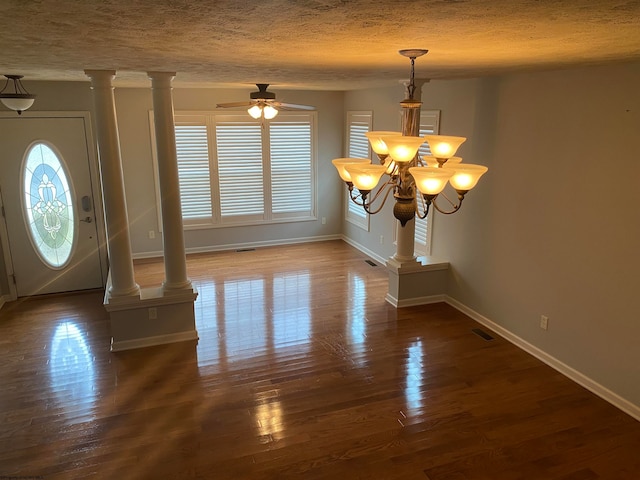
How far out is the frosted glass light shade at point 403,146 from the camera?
2.68m

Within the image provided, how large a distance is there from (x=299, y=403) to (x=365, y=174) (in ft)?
6.63

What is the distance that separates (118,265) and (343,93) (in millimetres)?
5010

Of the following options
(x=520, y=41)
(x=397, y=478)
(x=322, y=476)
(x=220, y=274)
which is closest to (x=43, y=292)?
(x=220, y=274)

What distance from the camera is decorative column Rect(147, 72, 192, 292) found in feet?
14.4

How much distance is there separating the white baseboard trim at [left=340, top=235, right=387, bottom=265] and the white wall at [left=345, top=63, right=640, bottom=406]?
1900mm

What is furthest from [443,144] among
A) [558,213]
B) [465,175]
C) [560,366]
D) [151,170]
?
[151,170]

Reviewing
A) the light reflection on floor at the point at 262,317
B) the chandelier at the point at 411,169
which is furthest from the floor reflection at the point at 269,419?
the chandelier at the point at 411,169

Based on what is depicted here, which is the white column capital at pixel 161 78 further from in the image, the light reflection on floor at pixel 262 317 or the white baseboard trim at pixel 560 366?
the white baseboard trim at pixel 560 366

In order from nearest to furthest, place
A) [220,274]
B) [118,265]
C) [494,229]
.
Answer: [118,265] → [494,229] → [220,274]

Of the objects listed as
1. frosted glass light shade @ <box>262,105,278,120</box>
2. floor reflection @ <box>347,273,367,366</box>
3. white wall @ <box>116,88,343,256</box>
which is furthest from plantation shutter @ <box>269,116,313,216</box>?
frosted glass light shade @ <box>262,105,278,120</box>

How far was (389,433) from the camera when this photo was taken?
3.45 meters

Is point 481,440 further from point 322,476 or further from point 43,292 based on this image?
point 43,292

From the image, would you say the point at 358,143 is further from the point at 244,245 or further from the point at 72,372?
the point at 72,372

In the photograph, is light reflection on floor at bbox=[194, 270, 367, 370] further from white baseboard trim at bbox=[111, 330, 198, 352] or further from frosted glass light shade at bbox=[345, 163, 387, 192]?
frosted glass light shade at bbox=[345, 163, 387, 192]
